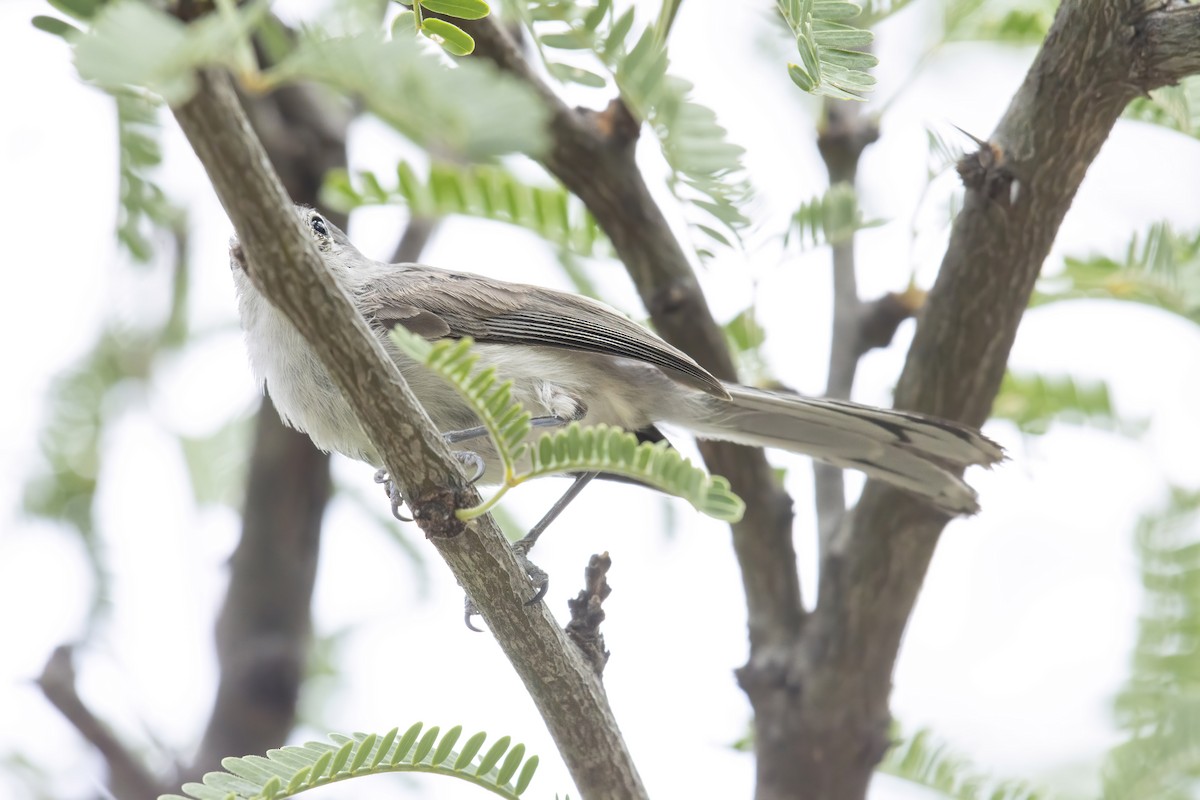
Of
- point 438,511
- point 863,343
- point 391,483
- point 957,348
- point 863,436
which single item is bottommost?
point 438,511

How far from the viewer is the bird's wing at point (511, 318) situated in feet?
10.9

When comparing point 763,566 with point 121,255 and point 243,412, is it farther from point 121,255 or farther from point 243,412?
point 243,412

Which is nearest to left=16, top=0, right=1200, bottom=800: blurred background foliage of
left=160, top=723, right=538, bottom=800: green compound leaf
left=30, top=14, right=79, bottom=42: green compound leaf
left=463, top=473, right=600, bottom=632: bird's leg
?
left=30, top=14, right=79, bottom=42: green compound leaf

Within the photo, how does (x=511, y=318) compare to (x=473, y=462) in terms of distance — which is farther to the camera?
(x=511, y=318)

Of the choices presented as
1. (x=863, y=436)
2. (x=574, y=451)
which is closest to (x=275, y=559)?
(x=863, y=436)

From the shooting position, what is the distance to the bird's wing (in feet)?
10.9

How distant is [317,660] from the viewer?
4.85 meters

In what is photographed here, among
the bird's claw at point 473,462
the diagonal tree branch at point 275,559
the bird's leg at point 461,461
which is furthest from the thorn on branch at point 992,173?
the diagonal tree branch at point 275,559

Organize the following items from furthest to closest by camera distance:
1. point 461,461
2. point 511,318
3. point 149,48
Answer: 1. point 511,318
2. point 461,461
3. point 149,48

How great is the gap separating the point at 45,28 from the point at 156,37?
1237 mm

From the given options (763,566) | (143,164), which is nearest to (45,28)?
(143,164)

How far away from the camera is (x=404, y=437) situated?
189 centimetres

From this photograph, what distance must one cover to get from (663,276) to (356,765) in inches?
69.3

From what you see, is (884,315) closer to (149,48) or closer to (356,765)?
(356,765)
